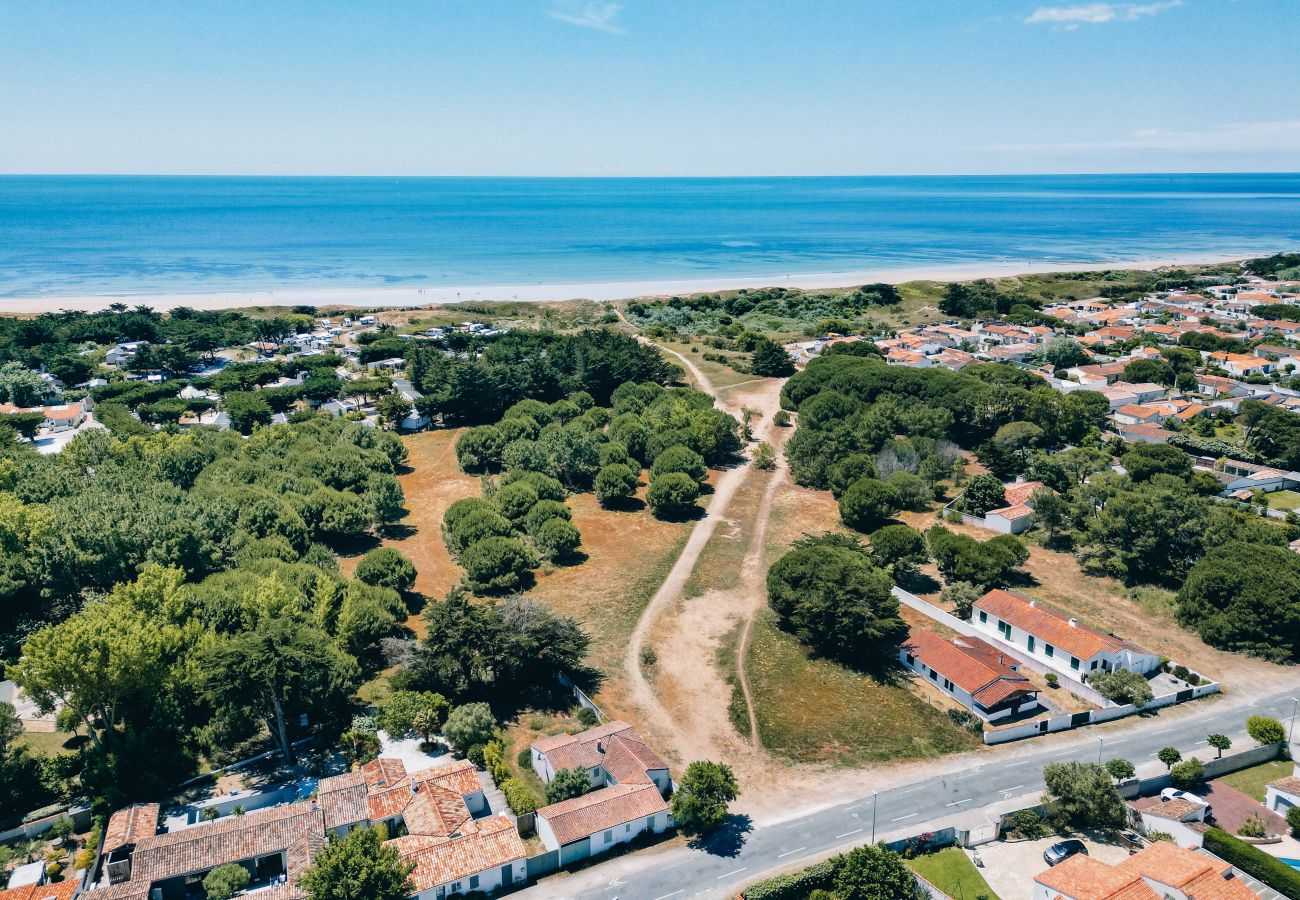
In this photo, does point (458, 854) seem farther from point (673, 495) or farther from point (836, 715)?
point (673, 495)

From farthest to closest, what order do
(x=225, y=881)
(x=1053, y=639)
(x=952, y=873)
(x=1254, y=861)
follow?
1. (x=1053, y=639)
2. (x=952, y=873)
3. (x=1254, y=861)
4. (x=225, y=881)

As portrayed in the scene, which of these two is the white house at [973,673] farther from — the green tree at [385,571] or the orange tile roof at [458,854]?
the green tree at [385,571]

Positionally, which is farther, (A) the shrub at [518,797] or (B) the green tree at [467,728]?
(B) the green tree at [467,728]

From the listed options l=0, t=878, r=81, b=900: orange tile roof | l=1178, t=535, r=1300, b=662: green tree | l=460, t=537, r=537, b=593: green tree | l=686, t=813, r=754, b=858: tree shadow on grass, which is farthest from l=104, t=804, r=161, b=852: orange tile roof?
l=1178, t=535, r=1300, b=662: green tree

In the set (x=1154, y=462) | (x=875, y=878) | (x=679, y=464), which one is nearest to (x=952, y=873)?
(x=875, y=878)

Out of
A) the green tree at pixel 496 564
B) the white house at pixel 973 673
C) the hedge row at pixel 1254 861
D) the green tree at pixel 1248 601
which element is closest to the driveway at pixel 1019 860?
the hedge row at pixel 1254 861

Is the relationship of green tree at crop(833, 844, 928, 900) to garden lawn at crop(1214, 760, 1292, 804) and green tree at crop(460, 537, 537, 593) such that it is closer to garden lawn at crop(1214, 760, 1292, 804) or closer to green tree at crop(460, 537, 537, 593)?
garden lawn at crop(1214, 760, 1292, 804)

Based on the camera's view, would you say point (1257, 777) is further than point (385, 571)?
No
